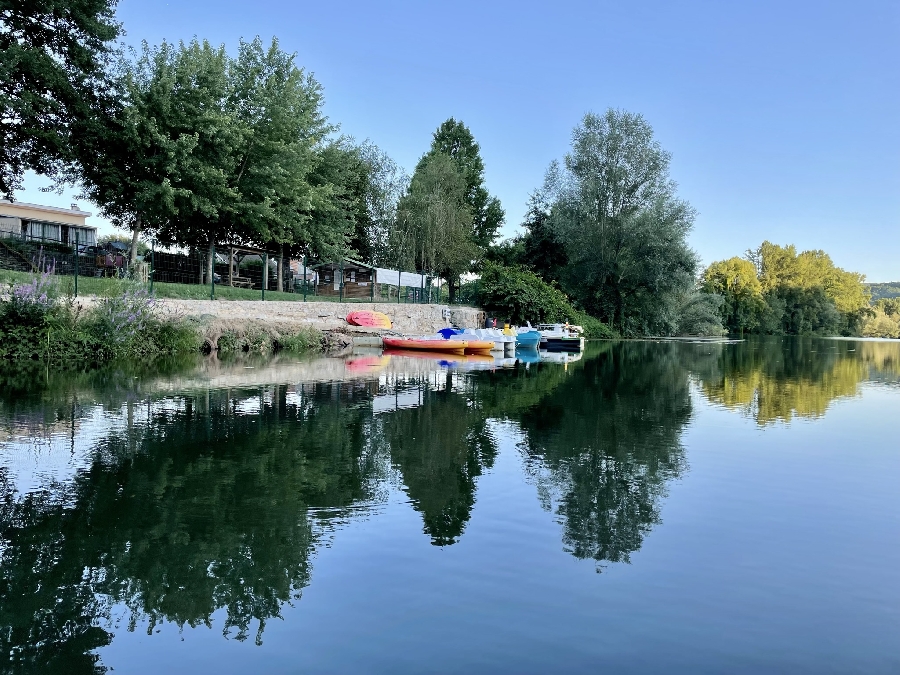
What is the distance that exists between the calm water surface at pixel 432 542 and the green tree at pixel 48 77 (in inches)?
739

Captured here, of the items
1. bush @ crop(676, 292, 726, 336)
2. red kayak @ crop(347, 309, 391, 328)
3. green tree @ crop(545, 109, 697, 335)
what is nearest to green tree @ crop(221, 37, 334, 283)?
red kayak @ crop(347, 309, 391, 328)

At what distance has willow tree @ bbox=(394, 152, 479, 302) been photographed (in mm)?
49750

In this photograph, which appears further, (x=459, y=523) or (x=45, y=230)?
(x=45, y=230)

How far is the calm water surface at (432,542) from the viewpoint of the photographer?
3893 mm

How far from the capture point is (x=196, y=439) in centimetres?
889

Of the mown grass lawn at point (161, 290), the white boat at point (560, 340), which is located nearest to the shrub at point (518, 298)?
the white boat at point (560, 340)

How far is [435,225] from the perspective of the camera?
49.6m

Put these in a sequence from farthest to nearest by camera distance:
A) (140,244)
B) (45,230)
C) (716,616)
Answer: (45,230)
(140,244)
(716,616)

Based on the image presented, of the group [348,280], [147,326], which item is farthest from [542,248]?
A: [147,326]

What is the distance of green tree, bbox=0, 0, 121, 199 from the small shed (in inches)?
721

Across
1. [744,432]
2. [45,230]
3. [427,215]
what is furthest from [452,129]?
[744,432]

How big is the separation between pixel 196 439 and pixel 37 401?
4182mm

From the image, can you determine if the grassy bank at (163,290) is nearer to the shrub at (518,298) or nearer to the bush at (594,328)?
the shrub at (518,298)

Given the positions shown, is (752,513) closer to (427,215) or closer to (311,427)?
(311,427)
